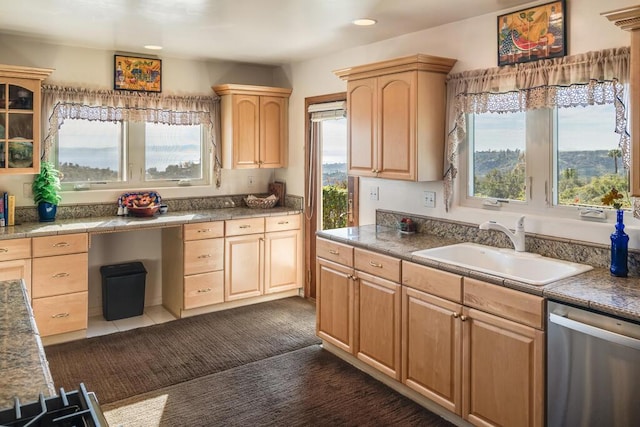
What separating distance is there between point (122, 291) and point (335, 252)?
2.06 metres

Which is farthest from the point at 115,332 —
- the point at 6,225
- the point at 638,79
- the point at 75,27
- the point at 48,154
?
the point at 638,79

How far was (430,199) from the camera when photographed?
3635 millimetres

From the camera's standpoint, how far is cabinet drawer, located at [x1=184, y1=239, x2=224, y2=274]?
4.41 m

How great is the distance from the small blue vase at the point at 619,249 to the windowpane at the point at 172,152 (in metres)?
3.78

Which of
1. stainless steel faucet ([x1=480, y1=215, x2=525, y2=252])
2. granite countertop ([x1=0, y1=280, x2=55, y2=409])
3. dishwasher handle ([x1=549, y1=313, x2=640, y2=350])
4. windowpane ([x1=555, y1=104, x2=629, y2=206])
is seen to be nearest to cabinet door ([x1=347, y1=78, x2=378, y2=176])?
stainless steel faucet ([x1=480, y1=215, x2=525, y2=252])

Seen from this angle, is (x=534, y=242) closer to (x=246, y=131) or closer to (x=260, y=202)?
(x=260, y=202)

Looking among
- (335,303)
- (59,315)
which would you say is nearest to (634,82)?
(335,303)

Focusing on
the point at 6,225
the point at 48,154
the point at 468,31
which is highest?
the point at 468,31

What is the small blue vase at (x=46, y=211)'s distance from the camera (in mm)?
4117

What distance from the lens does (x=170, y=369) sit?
3.48 meters

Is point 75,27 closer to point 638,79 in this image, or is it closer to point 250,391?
point 250,391

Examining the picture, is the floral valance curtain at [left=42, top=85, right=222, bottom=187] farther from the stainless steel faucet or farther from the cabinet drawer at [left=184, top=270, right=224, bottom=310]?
the stainless steel faucet

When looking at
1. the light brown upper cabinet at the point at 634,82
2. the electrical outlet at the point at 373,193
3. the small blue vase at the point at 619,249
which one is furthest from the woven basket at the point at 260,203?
the light brown upper cabinet at the point at 634,82

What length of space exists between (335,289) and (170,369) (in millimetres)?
1255
